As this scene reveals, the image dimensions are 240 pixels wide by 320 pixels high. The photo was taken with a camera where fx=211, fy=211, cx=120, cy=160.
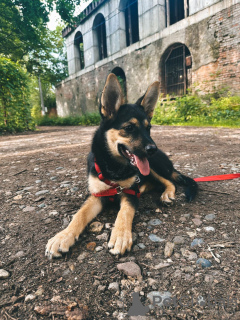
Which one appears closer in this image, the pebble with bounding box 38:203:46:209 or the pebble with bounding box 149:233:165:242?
the pebble with bounding box 149:233:165:242

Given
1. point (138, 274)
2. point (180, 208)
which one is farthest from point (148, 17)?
point (138, 274)

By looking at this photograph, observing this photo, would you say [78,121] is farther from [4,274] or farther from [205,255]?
[205,255]

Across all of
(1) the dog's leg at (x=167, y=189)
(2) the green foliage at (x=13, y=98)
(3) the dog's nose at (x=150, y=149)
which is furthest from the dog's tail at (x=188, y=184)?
(2) the green foliage at (x=13, y=98)

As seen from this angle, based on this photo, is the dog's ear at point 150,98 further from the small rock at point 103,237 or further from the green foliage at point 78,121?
the green foliage at point 78,121

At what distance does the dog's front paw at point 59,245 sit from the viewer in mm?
1583

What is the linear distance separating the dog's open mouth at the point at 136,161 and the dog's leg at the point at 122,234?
1.46 feet

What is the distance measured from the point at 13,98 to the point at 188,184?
10521 millimetres

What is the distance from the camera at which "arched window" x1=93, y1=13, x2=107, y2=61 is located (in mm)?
18583

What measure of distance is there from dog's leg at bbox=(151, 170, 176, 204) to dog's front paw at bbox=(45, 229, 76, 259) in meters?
1.11

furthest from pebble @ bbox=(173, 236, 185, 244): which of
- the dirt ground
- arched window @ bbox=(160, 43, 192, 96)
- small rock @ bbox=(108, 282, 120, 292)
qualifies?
arched window @ bbox=(160, 43, 192, 96)

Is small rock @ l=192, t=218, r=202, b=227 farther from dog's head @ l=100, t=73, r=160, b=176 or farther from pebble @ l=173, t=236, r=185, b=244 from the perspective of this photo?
dog's head @ l=100, t=73, r=160, b=176

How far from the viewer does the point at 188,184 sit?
276 centimetres

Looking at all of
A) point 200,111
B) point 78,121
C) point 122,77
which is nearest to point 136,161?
point 200,111

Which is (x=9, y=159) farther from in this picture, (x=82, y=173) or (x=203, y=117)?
(x=203, y=117)
